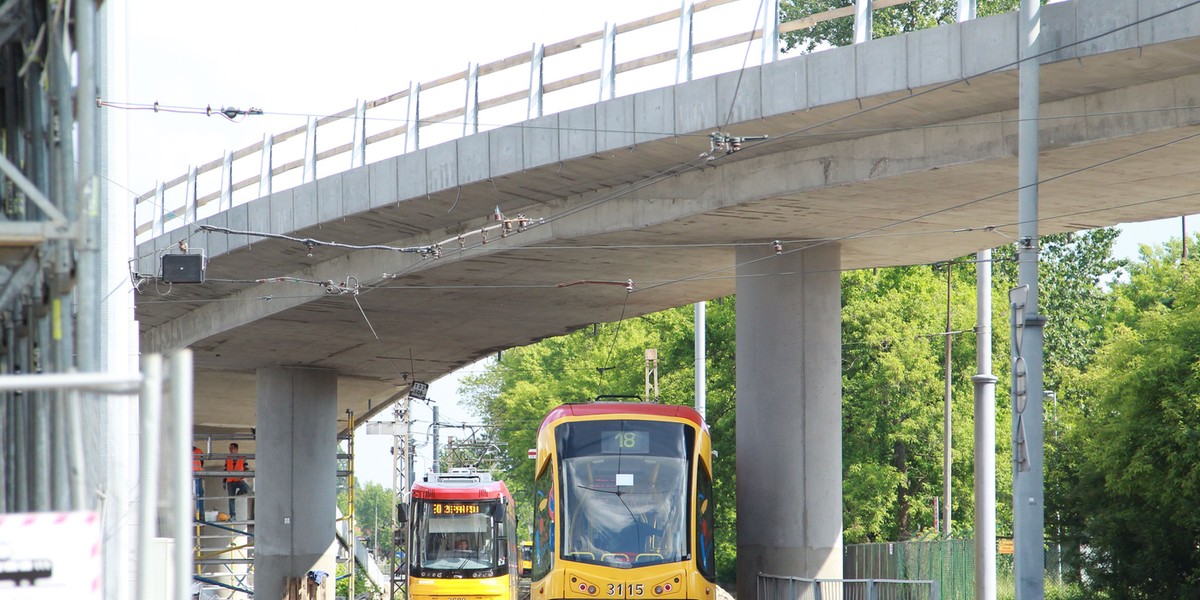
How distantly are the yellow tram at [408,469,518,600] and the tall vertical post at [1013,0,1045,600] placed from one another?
17.6 meters

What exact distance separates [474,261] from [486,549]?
841cm

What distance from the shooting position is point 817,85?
17969mm

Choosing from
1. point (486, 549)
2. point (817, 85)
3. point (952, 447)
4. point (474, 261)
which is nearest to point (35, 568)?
point (817, 85)

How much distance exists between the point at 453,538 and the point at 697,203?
12032mm

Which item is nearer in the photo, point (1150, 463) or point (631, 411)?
point (631, 411)

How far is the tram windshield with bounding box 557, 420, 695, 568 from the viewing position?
20.9m

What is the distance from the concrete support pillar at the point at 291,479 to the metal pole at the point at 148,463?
3230cm

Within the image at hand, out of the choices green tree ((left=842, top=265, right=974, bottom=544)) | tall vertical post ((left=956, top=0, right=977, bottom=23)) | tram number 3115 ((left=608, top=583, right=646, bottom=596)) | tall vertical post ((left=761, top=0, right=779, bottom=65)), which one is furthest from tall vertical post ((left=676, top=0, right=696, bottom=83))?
green tree ((left=842, top=265, right=974, bottom=544))

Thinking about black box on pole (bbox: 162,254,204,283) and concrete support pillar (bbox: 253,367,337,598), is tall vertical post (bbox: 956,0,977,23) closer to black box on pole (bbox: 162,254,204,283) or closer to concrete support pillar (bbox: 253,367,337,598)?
black box on pole (bbox: 162,254,204,283)

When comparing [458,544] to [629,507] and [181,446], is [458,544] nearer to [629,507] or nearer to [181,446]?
[629,507]

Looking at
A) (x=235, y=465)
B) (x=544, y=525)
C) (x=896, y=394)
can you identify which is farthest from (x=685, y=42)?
(x=235, y=465)

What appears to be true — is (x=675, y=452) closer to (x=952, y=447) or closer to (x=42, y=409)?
(x=42, y=409)

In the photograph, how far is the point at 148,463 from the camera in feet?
18.3

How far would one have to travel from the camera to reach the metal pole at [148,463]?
550cm
